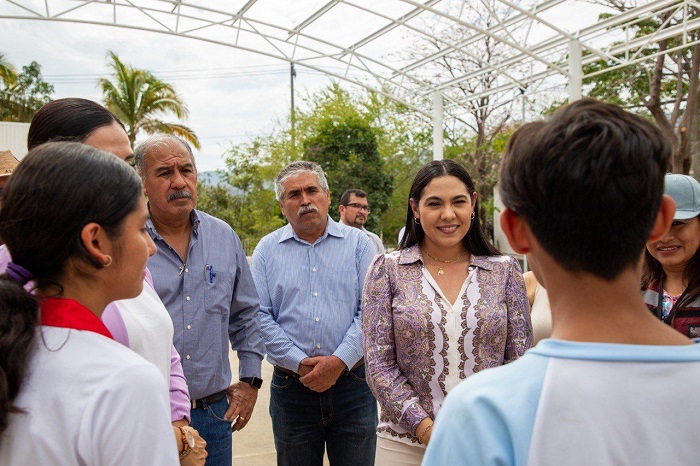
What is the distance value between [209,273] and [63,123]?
1.02 metres

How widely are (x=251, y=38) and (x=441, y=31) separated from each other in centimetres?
704

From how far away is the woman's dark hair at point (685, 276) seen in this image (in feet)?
8.19

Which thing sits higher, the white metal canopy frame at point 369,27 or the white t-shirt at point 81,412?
the white metal canopy frame at point 369,27

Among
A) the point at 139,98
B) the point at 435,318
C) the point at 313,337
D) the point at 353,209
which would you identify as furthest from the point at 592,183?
the point at 139,98

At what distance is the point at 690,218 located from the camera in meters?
2.56

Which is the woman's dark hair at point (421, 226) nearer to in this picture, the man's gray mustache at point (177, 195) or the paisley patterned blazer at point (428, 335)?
the paisley patterned blazer at point (428, 335)

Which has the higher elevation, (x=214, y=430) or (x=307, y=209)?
(x=307, y=209)

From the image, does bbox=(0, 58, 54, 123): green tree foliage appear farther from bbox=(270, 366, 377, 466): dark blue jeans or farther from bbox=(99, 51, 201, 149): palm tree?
bbox=(270, 366, 377, 466): dark blue jeans

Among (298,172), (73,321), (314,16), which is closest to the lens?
(73,321)

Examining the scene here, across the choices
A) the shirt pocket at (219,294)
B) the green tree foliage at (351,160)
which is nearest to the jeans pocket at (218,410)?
the shirt pocket at (219,294)

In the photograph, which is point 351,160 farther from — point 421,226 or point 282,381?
point 421,226

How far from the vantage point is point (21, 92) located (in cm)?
2928

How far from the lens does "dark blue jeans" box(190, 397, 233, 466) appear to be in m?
2.81

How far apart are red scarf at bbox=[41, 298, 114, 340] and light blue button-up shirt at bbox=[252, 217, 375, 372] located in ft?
7.13
